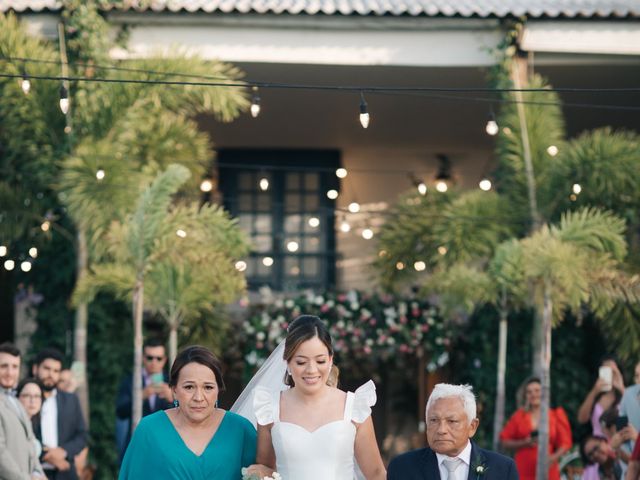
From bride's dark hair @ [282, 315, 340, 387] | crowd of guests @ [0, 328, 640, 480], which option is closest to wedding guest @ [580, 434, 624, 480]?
crowd of guests @ [0, 328, 640, 480]

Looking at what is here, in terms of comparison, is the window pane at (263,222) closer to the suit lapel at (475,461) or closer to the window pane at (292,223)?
the window pane at (292,223)

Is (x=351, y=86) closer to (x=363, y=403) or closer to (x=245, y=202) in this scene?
(x=245, y=202)

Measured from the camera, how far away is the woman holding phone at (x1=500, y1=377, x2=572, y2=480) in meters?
11.8

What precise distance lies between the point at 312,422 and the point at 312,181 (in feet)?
41.7

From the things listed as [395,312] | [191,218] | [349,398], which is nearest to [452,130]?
[395,312]

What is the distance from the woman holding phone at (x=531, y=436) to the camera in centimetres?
1184

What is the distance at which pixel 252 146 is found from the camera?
19.0 meters

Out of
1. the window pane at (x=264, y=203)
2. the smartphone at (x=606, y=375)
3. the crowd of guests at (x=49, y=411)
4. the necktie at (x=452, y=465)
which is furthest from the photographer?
the window pane at (x=264, y=203)

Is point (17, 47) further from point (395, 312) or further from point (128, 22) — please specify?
point (395, 312)

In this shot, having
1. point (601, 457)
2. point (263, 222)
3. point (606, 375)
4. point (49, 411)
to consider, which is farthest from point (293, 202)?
point (601, 457)

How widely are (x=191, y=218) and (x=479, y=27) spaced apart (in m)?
4.08

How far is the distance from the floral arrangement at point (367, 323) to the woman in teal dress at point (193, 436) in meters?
9.74

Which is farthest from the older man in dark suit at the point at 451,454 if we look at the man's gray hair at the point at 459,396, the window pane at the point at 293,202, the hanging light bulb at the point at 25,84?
the window pane at the point at 293,202

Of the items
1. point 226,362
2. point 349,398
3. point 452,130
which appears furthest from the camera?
point 452,130
